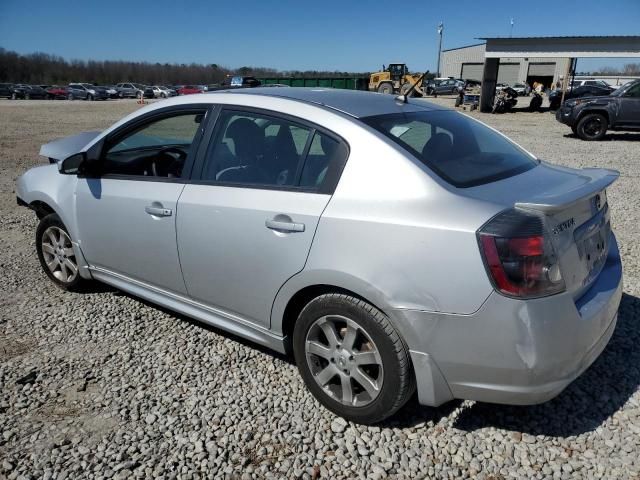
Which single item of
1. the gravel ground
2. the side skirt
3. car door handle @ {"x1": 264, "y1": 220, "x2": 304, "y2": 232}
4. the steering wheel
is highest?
the steering wheel

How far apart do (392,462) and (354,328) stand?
647 mm

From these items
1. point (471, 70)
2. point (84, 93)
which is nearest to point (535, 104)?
point (84, 93)

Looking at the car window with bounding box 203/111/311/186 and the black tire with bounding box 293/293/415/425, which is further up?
the car window with bounding box 203/111/311/186

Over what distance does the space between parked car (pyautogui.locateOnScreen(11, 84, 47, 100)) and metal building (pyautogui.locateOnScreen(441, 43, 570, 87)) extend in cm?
4516

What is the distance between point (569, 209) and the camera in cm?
223

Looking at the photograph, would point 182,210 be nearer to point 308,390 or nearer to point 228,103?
point 228,103

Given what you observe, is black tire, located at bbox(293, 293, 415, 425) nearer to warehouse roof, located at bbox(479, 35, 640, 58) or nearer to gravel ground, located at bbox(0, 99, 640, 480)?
gravel ground, located at bbox(0, 99, 640, 480)

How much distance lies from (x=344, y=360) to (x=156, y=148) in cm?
248

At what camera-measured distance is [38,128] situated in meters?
18.1

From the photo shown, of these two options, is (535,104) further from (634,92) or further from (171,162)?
(171,162)

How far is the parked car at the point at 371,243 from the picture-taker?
208cm

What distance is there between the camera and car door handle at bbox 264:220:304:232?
8.11ft

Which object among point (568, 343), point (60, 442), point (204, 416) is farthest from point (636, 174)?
point (60, 442)

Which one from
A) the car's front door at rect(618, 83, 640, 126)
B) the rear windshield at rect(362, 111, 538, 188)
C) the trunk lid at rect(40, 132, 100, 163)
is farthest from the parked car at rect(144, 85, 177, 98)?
the rear windshield at rect(362, 111, 538, 188)
